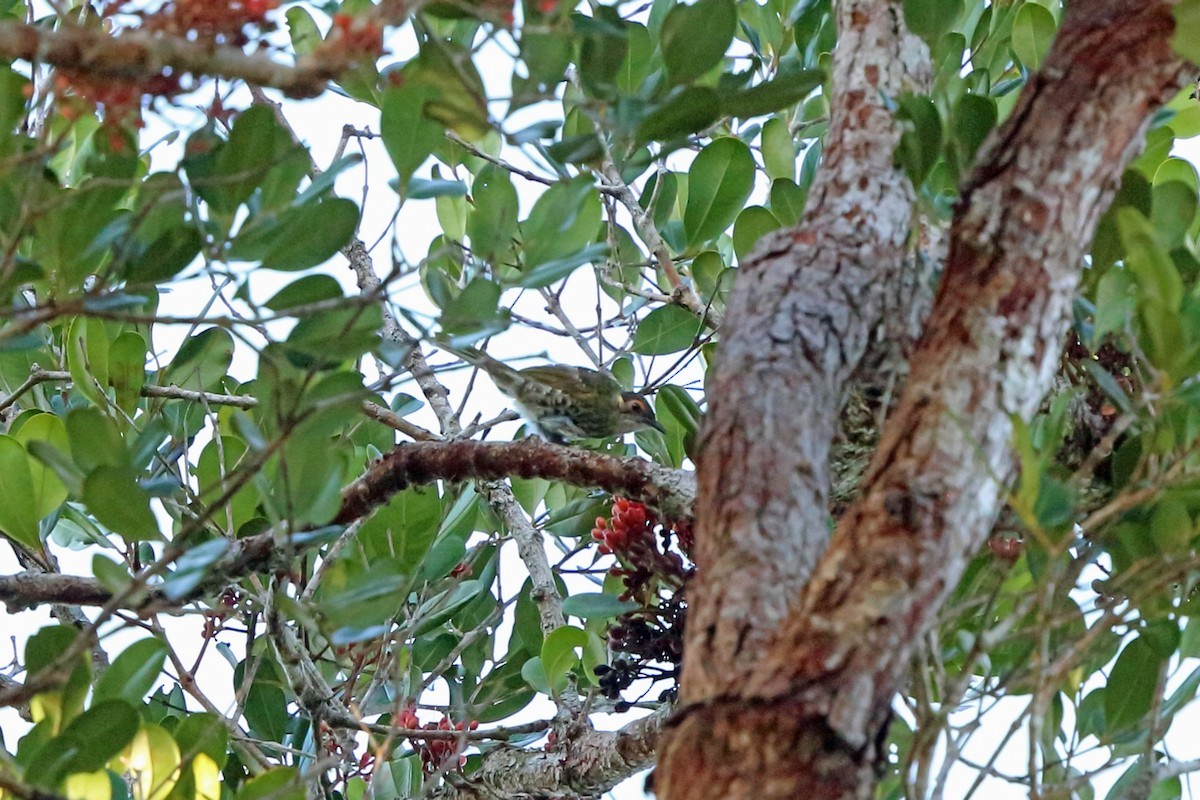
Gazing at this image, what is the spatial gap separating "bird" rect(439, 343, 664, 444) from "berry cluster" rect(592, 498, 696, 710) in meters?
0.83

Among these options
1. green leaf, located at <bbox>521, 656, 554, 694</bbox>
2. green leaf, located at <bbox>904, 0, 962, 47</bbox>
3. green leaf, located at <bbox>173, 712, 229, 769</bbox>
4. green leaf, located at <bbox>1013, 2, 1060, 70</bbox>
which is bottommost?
green leaf, located at <bbox>173, 712, 229, 769</bbox>

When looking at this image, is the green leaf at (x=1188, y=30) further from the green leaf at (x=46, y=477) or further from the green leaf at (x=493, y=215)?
the green leaf at (x=46, y=477)

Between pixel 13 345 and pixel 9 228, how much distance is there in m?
0.22

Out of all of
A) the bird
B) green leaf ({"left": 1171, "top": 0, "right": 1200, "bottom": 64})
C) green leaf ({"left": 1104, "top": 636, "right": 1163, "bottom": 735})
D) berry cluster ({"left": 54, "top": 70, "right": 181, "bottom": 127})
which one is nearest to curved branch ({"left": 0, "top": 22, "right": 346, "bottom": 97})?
berry cluster ({"left": 54, "top": 70, "right": 181, "bottom": 127})

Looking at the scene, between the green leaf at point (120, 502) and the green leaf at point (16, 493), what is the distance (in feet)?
1.86

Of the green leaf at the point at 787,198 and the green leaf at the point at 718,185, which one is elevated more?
the green leaf at the point at 718,185

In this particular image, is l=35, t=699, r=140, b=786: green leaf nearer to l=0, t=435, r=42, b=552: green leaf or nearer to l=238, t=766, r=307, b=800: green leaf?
l=238, t=766, r=307, b=800: green leaf

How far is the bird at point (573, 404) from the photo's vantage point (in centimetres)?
313

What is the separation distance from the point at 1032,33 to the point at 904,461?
142 centimetres

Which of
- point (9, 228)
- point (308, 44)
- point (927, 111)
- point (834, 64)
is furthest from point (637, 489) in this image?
point (308, 44)

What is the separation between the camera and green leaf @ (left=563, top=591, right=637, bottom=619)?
2221 mm

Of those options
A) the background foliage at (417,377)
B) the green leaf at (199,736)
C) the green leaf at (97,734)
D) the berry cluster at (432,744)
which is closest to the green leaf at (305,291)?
the background foliage at (417,377)

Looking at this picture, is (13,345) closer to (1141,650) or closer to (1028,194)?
(1028,194)

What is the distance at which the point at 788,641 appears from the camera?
90 centimetres
